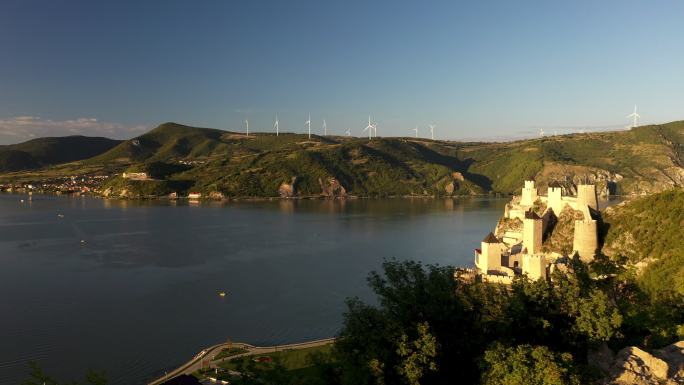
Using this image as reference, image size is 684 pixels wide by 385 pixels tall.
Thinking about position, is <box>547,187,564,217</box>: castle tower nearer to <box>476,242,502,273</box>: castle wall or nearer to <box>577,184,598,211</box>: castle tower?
<box>577,184,598,211</box>: castle tower

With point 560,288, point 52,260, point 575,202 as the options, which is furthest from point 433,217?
point 560,288

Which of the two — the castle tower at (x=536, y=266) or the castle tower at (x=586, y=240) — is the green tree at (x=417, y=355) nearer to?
the castle tower at (x=536, y=266)

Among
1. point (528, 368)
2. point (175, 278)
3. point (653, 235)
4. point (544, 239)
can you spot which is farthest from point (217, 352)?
point (653, 235)

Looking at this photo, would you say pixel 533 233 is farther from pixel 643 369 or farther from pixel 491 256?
pixel 643 369

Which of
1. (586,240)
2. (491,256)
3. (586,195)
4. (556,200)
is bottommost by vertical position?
(491,256)

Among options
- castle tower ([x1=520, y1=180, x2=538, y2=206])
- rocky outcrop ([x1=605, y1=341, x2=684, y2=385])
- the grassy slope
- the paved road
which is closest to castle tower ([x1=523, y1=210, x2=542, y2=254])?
the grassy slope

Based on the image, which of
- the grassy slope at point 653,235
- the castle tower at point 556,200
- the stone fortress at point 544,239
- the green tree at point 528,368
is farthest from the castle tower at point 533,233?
the green tree at point 528,368
